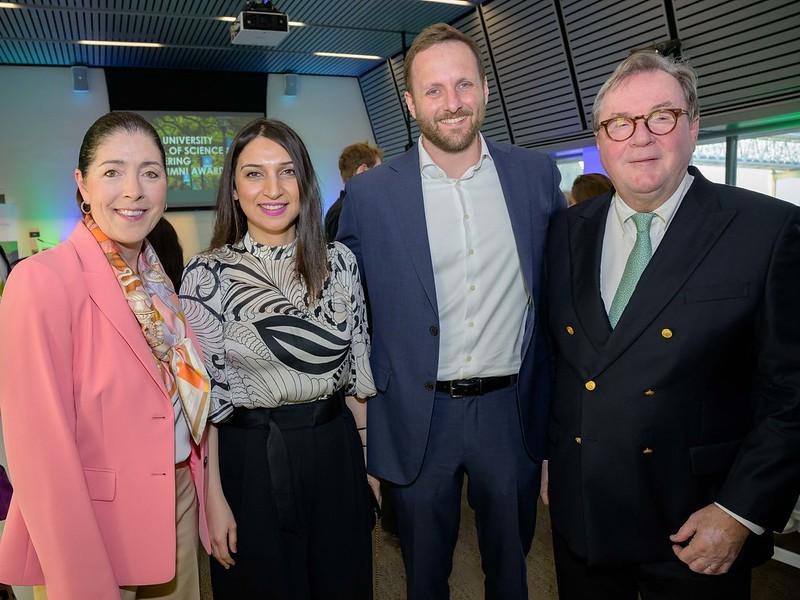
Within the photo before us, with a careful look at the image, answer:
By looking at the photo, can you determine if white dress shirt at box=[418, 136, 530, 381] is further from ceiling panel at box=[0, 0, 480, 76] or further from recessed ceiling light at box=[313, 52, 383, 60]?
recessed ceiling light at box=[313, 52, 383, 60]

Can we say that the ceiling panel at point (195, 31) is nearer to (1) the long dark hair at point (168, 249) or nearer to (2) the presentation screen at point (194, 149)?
(2) the presentation screen at point (194, 149)

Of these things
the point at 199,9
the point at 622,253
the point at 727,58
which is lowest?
the point at 622,253

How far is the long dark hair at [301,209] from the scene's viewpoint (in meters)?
2.07

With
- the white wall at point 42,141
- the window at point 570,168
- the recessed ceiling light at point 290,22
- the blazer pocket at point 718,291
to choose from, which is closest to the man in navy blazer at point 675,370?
the blazer pocket at point 718,291

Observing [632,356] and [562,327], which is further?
[562,327]

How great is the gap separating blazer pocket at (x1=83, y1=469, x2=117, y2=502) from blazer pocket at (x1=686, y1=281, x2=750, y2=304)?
1572 millimetres

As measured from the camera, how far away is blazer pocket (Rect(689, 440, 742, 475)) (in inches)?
64.7

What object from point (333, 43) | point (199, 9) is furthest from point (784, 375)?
point (333, 43)

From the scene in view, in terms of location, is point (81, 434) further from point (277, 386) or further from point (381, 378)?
point (381, 378)

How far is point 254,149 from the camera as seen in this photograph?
2.06 m

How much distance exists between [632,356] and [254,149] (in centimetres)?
134

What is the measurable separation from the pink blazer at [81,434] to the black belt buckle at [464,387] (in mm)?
922

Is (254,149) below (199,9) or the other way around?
below

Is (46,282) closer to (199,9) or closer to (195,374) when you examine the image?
(195,374)
